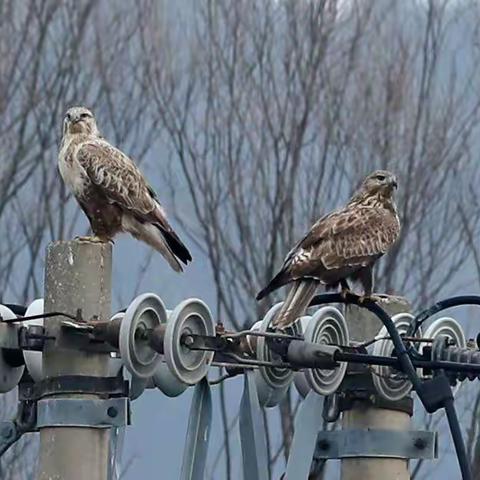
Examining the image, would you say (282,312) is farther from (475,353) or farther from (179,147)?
(179,147)

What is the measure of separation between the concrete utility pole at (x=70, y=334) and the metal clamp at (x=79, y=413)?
1cm

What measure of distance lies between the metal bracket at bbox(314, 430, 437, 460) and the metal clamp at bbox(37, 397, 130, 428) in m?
0.87

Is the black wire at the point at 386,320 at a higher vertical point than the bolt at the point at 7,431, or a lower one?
higher

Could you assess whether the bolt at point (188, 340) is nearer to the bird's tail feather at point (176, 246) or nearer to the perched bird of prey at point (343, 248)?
the perched bird of prey at point (343, 248)

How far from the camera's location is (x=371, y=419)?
5.41 metres

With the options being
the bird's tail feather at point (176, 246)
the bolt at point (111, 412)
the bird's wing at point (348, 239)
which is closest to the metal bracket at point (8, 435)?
the bolt at point (111, 412)

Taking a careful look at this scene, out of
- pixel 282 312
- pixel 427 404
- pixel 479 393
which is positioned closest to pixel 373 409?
pixel 282 312

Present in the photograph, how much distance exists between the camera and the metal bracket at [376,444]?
210 inches

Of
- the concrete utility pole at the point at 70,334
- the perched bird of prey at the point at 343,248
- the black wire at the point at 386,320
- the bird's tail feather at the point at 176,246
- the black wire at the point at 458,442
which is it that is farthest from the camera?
the bird's tail feather at the point at 176,246

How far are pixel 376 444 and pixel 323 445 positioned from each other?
18 centimetres

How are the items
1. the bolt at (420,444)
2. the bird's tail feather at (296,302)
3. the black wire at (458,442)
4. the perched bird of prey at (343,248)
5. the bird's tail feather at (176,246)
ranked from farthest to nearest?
the bird's tail feather at (176,246) < the perched bird of prey at (343,248) < the bolt at (420,444) < the bird's tail feather at (296,302) < the black wire at (458,442)

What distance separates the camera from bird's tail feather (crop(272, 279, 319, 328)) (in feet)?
17.1

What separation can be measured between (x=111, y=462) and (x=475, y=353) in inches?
39.8

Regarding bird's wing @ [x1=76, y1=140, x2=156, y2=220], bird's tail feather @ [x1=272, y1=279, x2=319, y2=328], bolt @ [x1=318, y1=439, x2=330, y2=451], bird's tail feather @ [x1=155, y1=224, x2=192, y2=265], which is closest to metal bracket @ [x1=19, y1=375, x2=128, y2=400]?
bird's tail feather @ [x1=272, y1=279, x2=319, y2=328]
